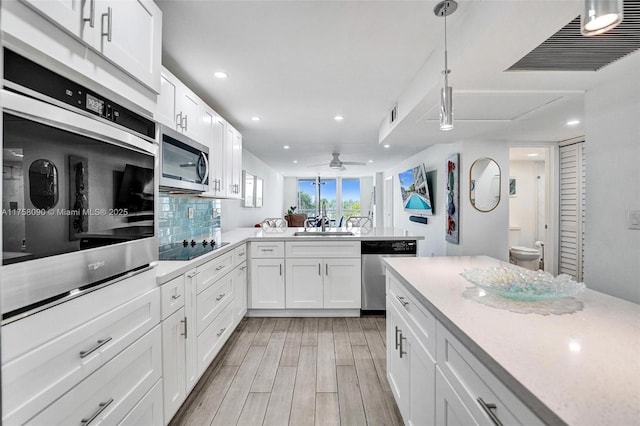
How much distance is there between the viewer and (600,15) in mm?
757

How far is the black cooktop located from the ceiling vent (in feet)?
7.53

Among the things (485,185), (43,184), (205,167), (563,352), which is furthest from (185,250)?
(485,185)

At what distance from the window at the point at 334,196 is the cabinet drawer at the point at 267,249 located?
7.62m

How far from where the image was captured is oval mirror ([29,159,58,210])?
2.91ft

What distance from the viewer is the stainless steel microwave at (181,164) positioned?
2002 millimetres

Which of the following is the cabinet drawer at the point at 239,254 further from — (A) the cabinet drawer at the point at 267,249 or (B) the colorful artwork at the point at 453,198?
(B) the colorful artwork at the point at 453,198

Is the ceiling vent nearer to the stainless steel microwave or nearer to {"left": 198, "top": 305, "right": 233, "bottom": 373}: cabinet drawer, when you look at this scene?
the stainless steel microwave

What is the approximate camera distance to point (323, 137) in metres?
4.81

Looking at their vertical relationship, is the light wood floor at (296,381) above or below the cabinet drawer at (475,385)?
below

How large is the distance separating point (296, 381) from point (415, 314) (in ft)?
3.92

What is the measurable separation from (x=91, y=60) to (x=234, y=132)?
8.41ft

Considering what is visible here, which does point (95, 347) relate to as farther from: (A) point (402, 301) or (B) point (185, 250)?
(A) point (402, 301)

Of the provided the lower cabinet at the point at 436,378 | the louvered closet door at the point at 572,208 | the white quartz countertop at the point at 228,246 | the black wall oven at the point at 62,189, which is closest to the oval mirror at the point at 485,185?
the louvered closet door at the point at 572,208

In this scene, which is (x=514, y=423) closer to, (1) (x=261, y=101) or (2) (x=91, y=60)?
(2) (x=91, y=60)
